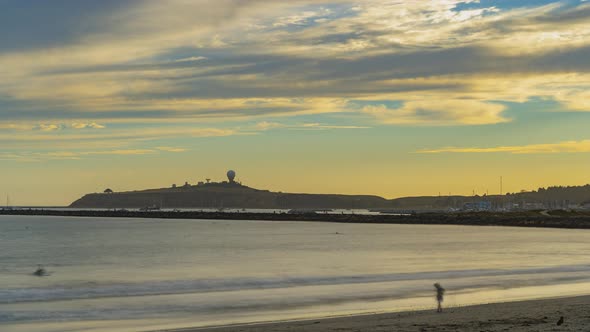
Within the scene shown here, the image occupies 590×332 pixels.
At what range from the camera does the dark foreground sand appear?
17.0 meters

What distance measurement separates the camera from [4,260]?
4931 centimetres

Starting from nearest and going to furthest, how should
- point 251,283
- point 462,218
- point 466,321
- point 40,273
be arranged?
1. point 466,321
2. point 251,283
3. point 40,273
4. point 462,218

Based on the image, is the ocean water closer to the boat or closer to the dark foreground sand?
the boat

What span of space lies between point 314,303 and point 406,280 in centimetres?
1050

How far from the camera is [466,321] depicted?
18.4 meters

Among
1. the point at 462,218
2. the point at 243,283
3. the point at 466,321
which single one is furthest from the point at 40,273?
the point at 462,218

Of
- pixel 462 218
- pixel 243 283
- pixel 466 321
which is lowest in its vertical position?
pixel 243 283

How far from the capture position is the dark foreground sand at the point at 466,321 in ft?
55.7

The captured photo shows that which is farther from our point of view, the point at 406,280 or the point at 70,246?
the point at 70,246

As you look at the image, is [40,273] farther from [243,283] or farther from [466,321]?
[466,321]

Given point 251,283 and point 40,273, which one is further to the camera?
point 40,273

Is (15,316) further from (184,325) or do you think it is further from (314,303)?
(314,303)

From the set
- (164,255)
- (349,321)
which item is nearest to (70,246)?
(164,255)

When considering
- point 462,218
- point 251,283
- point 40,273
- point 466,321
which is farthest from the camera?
point 462,218
